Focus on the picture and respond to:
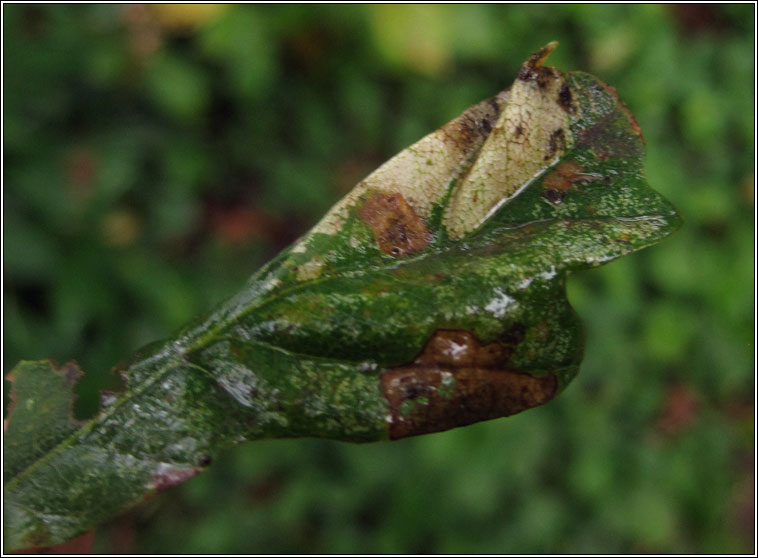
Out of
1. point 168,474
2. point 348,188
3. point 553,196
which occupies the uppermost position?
point 348,188

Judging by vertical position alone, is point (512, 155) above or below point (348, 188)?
below

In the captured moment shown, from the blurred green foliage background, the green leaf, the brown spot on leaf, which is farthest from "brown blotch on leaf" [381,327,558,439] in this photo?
the blurred green foliage background

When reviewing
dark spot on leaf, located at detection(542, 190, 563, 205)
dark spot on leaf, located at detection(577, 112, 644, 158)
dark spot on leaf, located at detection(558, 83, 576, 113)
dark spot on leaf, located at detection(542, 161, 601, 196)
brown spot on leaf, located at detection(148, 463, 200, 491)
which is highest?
dark spot on leaf, located at detection(558, 83, 576, 113)

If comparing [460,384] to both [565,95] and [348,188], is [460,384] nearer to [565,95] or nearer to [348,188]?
[565,95]

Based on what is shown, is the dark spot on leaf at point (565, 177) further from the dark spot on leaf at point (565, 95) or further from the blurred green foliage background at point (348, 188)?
the blurred green foliage background at point (348, 188)

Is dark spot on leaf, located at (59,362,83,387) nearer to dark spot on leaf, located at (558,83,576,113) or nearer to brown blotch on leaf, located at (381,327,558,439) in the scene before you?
brown blotch on leaf, located at (381,327,558,439)

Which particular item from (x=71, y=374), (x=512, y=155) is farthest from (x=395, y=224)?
(x=71, y=374)
